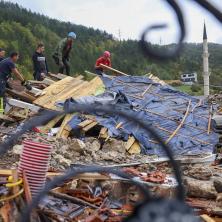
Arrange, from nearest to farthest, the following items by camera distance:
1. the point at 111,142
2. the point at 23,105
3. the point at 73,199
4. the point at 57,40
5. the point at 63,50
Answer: the point at 73,199 < the point at 111,142 < the point at 23,105 < the point at 63,50 < the point at 57,40

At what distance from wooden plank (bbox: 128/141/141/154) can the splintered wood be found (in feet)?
7.14

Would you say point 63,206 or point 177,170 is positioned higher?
point 177,170

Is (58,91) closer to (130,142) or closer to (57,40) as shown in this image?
(130,142)

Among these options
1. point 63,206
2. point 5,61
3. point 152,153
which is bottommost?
point 152,153

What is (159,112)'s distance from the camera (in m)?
14.2

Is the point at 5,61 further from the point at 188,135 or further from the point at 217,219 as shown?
the point at 217,219

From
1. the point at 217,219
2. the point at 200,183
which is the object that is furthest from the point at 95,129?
the point at 217,219

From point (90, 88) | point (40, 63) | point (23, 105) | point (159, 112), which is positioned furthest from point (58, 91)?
point (159, 112)

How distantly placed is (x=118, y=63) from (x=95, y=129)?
33.2 m

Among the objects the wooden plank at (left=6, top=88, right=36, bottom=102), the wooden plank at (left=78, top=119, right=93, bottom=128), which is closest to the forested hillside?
the wooden plank at (left=6, top=88, right=36, bottom=102)

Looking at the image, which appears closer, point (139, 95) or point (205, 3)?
point (205, 3)

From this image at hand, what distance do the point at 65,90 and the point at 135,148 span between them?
2943 millimetres

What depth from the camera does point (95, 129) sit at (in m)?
12.6

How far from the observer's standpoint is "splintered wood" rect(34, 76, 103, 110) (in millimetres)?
13203
